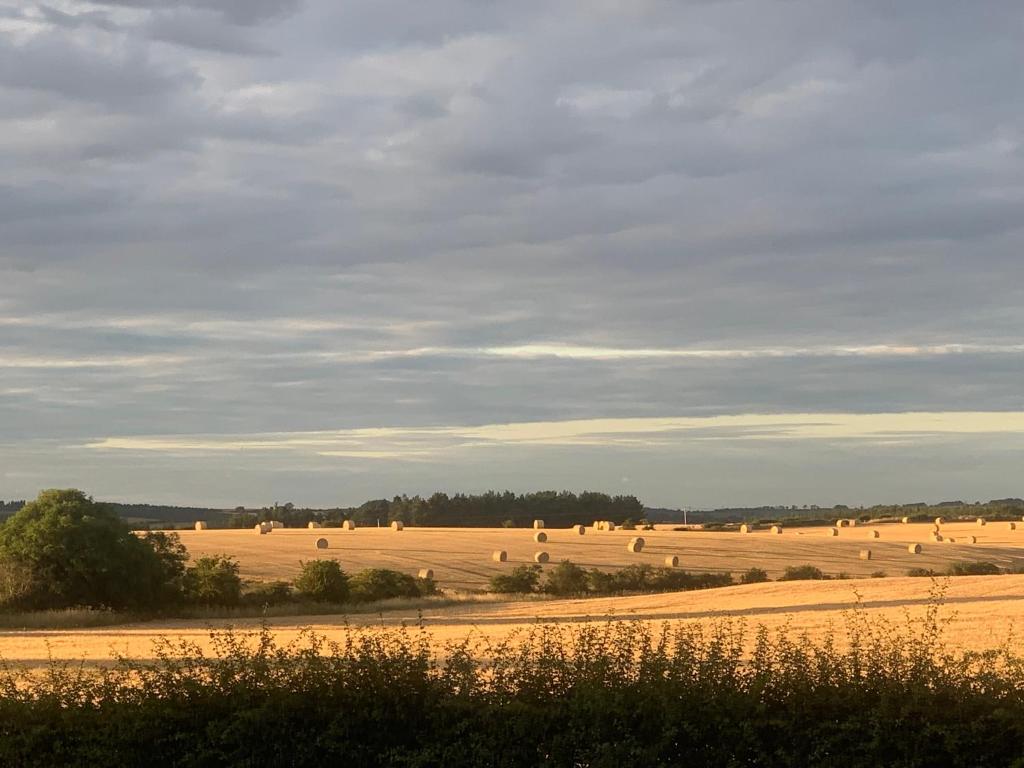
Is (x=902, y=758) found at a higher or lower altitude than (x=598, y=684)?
lower

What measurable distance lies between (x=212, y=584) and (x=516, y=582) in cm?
1445

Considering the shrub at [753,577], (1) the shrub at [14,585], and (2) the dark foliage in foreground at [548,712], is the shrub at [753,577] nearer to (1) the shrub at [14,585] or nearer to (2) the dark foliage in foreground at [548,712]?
(1) the shrub at [14,585]

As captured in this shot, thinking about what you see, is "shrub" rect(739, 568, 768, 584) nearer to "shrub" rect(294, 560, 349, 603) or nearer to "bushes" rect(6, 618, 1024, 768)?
"shrub" rect(294, 560, 349, 603)

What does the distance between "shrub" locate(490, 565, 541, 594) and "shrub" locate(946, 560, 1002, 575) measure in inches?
1016

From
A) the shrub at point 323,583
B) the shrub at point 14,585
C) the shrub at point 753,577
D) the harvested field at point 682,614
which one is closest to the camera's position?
the harvested field at point 682,614

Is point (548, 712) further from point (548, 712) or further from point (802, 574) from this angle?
point (802, 574)

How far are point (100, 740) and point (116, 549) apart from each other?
38.8 m

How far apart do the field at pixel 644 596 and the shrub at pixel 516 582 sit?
2.03m

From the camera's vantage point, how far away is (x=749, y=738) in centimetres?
1195

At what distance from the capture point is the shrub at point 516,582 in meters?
59.9

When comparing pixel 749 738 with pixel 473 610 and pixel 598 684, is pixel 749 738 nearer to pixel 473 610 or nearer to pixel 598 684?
pixel 598 684

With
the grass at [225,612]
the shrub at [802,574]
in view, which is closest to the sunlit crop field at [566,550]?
the shrub at [802,574]

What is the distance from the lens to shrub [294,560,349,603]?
53.9m

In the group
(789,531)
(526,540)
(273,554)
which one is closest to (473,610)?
(273,554)
